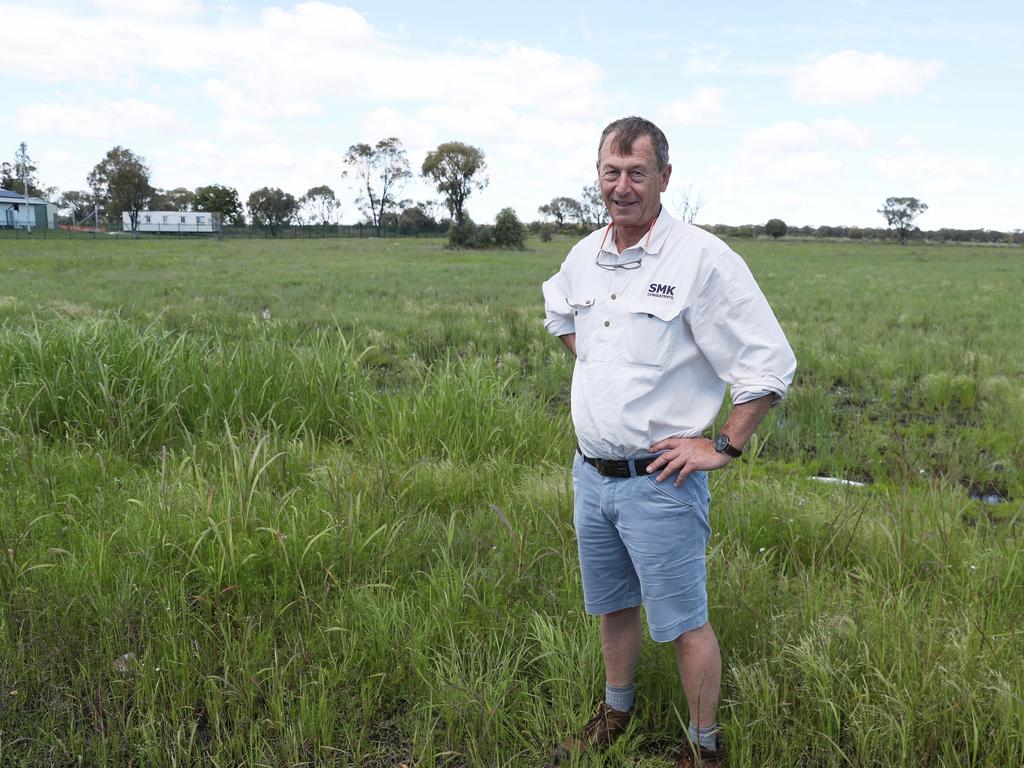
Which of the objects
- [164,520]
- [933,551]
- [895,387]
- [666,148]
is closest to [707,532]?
[666,148]

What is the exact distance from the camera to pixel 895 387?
313 inches

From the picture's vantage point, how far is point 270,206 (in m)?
105

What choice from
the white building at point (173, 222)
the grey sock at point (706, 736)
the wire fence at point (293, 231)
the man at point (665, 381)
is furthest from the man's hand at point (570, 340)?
the white building at point (173, 222)

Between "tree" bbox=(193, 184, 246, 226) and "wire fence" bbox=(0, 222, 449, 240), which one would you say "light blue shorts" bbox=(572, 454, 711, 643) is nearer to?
"wire fence" bbox=(0, 222, 449, 240)

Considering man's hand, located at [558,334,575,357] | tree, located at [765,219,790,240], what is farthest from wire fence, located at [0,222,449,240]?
man's hand, located at [558,334,575,357]

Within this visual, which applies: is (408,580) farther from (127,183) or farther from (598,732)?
(127,183)

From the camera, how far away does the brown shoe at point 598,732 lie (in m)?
2.54

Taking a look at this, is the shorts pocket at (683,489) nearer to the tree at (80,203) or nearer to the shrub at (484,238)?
the shrub at (484,238)

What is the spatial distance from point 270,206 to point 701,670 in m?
110

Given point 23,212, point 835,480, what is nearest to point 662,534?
point 835,480

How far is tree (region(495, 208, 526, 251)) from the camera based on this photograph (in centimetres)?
4747

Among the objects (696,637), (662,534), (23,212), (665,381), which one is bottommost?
(696,637)

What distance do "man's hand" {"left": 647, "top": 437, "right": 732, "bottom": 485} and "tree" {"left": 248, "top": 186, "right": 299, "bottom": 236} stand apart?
10816 cm

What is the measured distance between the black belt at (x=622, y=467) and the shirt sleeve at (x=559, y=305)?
1.79 ft
